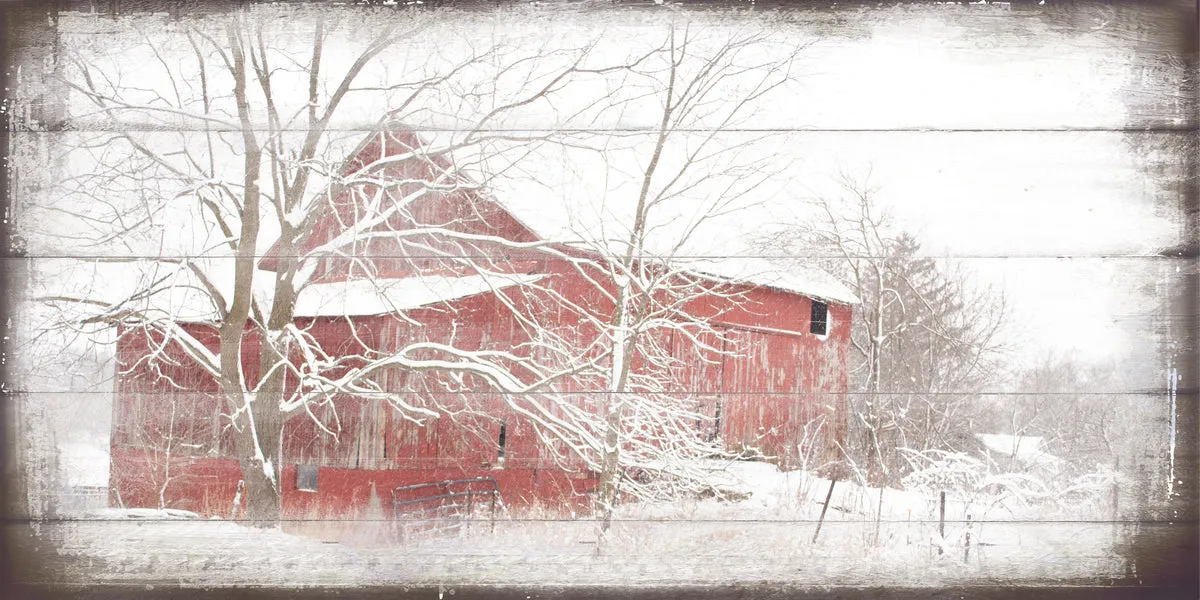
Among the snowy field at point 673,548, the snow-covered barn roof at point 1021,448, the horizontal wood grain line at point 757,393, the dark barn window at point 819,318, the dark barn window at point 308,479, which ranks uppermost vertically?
the dark barn window at point 819,318

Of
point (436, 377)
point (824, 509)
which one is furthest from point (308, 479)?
point (824, 509)

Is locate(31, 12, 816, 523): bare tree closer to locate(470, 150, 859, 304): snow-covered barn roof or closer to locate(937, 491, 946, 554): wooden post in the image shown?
locate(470, 150, 859, 304): snow-covered barn roof

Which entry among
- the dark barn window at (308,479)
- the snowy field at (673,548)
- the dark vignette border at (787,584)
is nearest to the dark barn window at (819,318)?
the snowy field at (673,548)

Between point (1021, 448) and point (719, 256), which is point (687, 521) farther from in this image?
point (1021, 448)

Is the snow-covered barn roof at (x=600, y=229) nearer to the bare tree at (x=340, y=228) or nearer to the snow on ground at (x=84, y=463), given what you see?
the bare tree at (x=340, y=228)

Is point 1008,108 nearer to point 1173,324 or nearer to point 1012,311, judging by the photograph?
point 1012,311

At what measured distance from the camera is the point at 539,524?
2.20m

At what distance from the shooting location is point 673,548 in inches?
87.3

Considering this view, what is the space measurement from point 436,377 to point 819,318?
0.86 metres

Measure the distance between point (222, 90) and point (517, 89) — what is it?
2.17 ft

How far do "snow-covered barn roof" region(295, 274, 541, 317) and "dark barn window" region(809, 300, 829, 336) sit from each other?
0.63 meters

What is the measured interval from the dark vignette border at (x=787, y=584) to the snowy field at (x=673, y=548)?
0.08 ft

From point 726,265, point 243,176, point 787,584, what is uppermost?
point 243,176

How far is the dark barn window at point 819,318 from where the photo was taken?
220 cm
